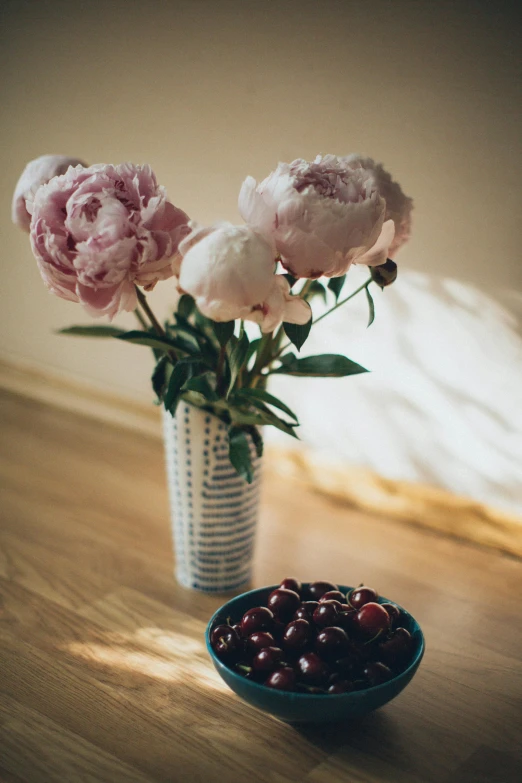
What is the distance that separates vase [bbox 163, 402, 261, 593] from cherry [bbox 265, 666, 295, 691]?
11.4 inches

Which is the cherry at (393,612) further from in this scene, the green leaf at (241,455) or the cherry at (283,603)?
the green leaf at (241,455)

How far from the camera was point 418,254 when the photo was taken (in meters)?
1.08

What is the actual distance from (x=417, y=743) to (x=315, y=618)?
155 millimetres

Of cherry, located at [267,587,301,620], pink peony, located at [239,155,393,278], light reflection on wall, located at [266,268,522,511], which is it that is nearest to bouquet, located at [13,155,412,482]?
pink peony, located at [239,155,393,278]

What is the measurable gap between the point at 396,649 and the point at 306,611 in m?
0.09

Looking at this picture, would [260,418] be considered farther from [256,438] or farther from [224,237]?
[224,237]

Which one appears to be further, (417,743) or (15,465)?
(15,465)

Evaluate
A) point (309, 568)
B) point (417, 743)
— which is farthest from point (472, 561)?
point (417, 743)

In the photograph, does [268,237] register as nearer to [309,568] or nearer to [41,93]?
[309,568]

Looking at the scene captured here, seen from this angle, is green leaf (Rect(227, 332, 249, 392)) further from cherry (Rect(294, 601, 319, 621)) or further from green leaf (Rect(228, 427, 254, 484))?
cherry (Rect(294, 601, 319, 621))

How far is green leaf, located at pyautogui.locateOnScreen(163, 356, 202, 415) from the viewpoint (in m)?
0.79

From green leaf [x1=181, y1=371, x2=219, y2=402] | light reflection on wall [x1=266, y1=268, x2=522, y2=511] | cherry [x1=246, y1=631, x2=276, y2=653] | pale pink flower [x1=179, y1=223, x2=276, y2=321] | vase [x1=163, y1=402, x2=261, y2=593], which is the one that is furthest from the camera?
light reflection on wall [x1=266, y1=268, x2=522, y2=511]

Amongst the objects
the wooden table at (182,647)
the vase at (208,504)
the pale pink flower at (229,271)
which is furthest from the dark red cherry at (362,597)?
the pale pink flower at (229,271)

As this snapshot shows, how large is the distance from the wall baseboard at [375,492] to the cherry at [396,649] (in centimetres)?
44
